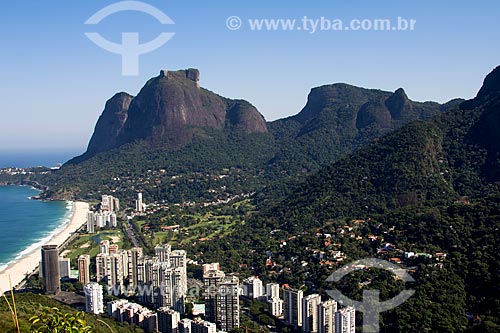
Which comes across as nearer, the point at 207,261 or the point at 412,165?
the point at 207,261

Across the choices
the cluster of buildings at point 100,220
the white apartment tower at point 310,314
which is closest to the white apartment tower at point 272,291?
the white apartment tower at point 310,314

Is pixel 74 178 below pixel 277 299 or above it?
above

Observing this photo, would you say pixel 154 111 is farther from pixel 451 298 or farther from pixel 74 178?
pixel 451 298

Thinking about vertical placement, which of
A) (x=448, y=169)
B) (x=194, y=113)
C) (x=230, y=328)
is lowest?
(x=230, y=328)

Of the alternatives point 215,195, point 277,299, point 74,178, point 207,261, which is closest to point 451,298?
point 277,299

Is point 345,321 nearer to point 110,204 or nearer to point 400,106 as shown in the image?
point 110,204

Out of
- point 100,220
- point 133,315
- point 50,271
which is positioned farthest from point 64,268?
point 100,220

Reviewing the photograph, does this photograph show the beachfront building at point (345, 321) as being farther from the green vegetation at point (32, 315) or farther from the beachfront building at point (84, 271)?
the beachfront building at point (84, 271)

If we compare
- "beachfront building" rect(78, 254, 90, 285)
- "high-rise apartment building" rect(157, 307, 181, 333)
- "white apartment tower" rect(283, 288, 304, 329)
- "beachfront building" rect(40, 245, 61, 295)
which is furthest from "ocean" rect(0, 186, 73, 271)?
"white apartment tower" rect(283, 288, 304, 329)
